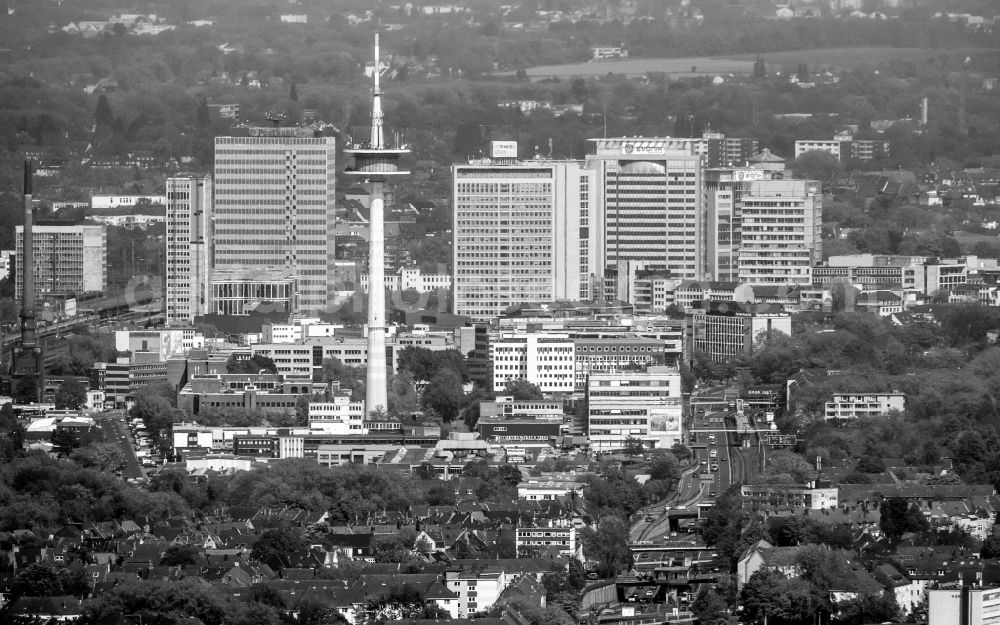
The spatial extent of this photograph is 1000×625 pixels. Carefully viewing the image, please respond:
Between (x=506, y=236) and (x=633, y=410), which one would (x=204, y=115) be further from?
(x=633, y=410)

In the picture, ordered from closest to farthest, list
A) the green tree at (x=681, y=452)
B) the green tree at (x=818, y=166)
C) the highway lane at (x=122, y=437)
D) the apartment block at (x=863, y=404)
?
the highway lane at (x=122, y=437) → the green tree at (x=681, y=452) → the apartment block at (x=863, y=404) → the green tree at (x=818, y=166)

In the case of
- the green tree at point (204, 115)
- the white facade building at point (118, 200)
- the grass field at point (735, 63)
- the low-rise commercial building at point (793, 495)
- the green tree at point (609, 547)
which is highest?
the grass field at point (735, 63)

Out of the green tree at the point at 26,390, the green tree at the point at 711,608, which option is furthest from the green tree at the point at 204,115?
the green tree at the point at 711,608

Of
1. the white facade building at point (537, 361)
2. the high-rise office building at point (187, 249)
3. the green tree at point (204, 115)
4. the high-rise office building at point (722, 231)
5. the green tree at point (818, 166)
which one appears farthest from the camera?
the green tree at point (204, 115)

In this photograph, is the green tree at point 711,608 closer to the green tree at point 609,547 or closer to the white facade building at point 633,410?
→ the green tree at point 609,547

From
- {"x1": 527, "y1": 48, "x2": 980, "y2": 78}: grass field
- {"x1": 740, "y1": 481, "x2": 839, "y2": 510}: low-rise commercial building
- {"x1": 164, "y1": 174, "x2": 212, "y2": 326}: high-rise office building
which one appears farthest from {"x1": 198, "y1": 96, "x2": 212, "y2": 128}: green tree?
{"x1": 740, "y1": 481, "x2": 839, "y2": 510}: low-rise commercial building

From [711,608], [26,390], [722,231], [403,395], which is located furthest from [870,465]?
[722,231]

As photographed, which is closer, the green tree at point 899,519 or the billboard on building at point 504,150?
the green tree at point 899,519

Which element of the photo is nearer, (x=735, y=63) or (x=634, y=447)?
(x=634, y=447)
